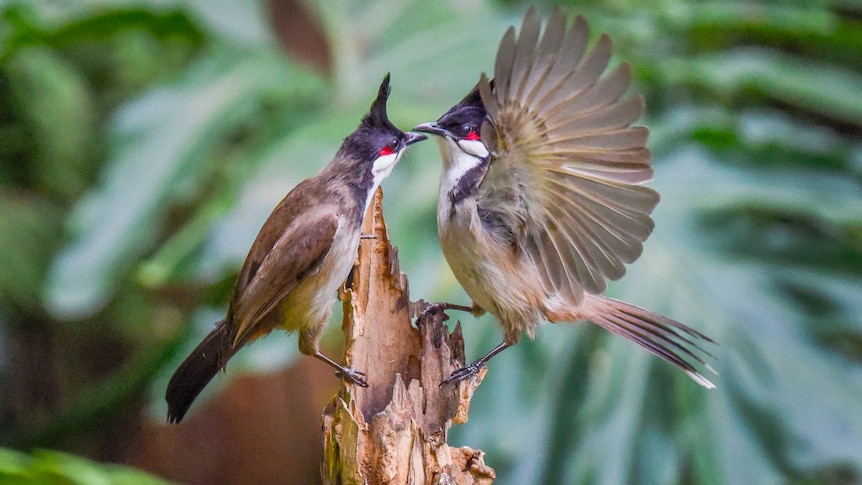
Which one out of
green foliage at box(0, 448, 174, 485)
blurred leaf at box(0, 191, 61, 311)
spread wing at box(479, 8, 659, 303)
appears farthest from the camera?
blurred leaf at box(0, 191, 61, 311)

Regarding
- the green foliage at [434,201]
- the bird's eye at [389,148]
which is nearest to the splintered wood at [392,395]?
Result: the bird's eye at [389,148]

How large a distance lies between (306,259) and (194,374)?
31 cm

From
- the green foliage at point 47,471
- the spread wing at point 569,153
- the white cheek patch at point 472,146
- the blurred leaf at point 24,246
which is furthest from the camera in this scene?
the blurred leaf at point 24,246

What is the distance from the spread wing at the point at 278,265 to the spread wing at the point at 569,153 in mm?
327

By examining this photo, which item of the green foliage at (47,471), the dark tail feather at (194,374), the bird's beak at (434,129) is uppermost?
the bird's beak at (434,129)

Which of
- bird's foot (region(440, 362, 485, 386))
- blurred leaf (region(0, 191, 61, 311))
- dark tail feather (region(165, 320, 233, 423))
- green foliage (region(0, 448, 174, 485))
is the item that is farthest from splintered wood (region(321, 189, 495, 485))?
blurred leaf (region(0, 191, 61, 311))

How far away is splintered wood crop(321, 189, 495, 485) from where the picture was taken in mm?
1637

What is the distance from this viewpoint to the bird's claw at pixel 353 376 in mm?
1678

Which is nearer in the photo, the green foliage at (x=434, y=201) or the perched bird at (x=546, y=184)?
the perched bird at (x=546, y=184)

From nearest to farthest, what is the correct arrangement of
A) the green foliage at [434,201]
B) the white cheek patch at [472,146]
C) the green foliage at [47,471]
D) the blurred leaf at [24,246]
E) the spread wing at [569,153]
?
the spread wing at [569,153]
the white cheek patch at [472,146]
the green foliage at [47,471]
the green foliage at [434,201]
the blurred leaf at [24,246]

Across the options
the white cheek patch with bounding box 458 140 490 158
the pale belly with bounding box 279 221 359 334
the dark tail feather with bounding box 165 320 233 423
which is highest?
the white cheek patch with bounding box 458 140 490 158

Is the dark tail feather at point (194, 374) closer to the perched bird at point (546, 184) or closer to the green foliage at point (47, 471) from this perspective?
the perched bird at point (546, 184)

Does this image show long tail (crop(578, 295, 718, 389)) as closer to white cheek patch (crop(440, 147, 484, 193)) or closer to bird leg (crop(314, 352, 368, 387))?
white cheek patch (crop(440, 147, 484, 193))

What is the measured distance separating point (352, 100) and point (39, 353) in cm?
186
